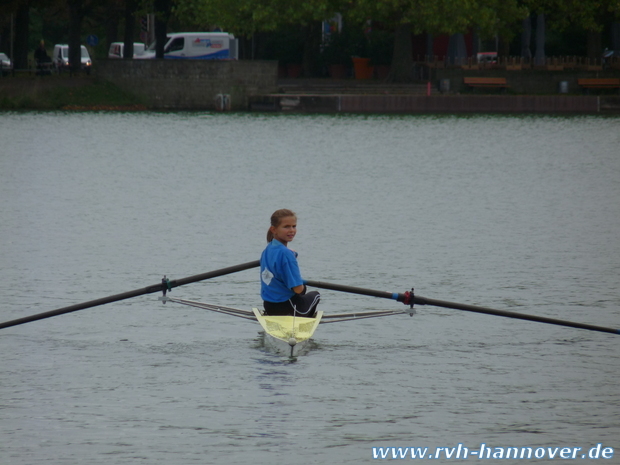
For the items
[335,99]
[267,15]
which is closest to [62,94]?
[267,15]

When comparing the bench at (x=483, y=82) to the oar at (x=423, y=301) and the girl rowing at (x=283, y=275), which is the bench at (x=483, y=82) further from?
the girl rowing at (x=283, y=275)

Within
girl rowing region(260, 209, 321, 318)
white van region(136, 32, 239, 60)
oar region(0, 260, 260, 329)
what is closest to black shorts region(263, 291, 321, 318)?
girl rowing region(260, 209, 321, 318)

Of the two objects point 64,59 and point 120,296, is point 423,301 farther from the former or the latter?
point 64,59

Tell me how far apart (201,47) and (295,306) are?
51.0m

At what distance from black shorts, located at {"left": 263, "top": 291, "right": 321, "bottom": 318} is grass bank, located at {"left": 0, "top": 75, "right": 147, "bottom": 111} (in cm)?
4499

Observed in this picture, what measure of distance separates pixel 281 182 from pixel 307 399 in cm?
2170

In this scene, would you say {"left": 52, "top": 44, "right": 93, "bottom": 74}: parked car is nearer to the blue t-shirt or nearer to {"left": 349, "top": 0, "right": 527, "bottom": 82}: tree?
{"left": 349, "top": 0, "right": 527, "bottom": 82}: tree

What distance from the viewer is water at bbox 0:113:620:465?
10.2 meters

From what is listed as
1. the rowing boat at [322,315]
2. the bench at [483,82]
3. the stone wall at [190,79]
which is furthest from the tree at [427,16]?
the rowing boat at [322,315]

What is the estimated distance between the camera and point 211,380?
11789mm

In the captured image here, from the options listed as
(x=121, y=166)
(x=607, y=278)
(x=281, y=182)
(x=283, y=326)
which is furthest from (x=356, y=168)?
(x=283, y=326)

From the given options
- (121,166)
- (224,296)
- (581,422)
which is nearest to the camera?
(581,422)

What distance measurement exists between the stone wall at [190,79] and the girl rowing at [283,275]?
148ft

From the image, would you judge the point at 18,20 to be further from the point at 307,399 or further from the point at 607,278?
the point at 307,399
